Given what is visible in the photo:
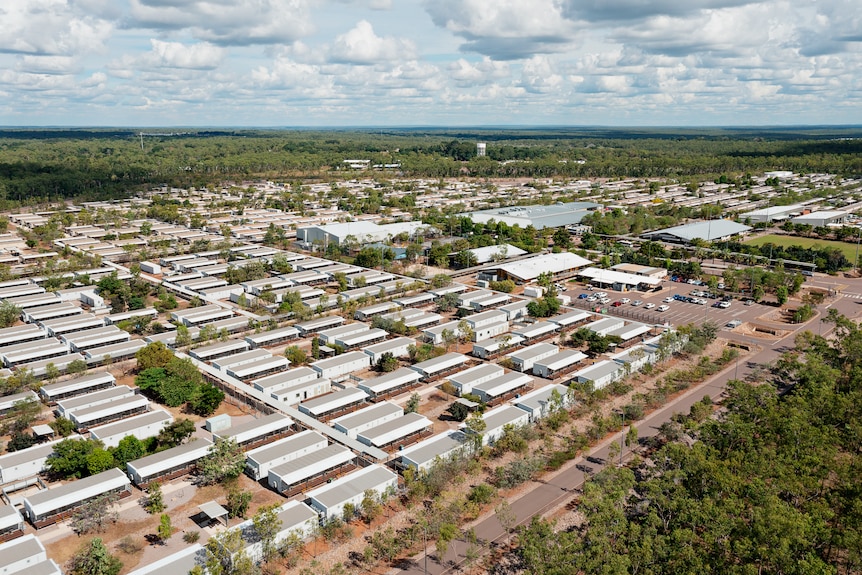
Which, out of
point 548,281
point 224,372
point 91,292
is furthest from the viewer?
point 548,281

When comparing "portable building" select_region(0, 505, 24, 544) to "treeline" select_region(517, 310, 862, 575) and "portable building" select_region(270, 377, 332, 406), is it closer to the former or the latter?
"portable building" select_region(270, 377, 332, 406)

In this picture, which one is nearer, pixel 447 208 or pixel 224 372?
pixel 224 372

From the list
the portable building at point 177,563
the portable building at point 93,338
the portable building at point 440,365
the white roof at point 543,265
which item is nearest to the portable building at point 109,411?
the portable building at point 93,338

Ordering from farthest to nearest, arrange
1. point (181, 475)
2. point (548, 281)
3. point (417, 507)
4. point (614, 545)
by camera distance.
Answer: point (548, 281) < point (181, 475) < point (417, 507) < point (614, 545)

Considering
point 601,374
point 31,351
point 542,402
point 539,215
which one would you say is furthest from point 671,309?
point 31,351

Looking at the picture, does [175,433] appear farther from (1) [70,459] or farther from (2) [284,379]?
(2) [284,379]

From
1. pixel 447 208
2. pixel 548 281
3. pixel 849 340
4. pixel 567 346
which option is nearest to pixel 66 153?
pixel 447 208

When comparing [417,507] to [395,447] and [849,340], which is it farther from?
[849,340]
